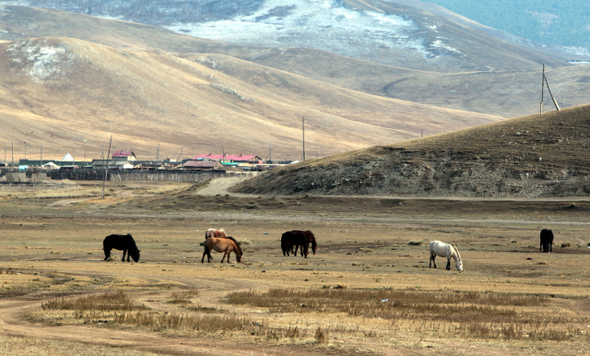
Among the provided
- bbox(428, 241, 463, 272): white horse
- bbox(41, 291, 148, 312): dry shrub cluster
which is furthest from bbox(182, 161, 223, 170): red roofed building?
bbox(41, 291, 148, 312): dry shrub cluster

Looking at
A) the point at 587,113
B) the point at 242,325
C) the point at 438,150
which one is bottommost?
the point at 242,325

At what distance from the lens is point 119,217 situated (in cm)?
6775

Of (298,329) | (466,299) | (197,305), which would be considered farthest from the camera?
(466,299)

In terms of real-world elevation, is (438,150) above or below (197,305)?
above

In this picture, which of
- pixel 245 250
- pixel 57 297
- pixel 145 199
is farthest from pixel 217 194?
pixel 57 297

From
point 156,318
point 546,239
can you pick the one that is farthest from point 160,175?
point 156,318

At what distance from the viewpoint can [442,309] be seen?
65.8 ft

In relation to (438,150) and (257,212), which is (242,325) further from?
(438,150)

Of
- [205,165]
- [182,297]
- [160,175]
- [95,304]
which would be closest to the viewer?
[95,304]

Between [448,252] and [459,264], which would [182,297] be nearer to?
[459,264]

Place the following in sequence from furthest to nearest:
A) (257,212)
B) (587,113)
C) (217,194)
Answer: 1. (587,113)
2. (217,194)
3. (257,212)

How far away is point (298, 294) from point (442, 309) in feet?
15.6

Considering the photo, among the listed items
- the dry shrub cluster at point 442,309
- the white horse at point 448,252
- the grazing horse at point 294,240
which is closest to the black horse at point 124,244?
the grazing horse at point 294,240

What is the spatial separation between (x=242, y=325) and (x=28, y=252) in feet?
79.5
